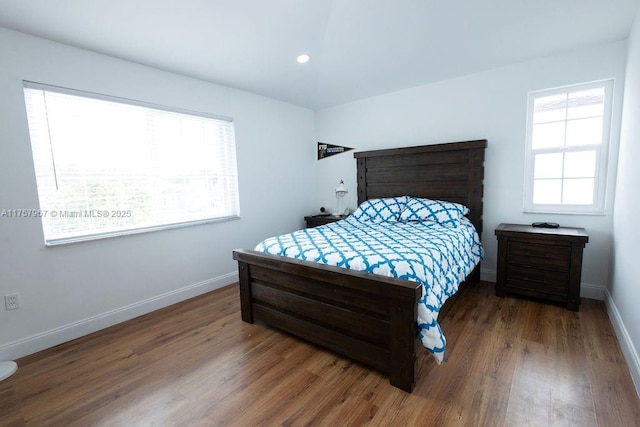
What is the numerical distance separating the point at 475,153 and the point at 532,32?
114cm

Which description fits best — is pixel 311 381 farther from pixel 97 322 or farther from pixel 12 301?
pixel 12 301

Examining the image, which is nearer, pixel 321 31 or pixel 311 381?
pixel 311 381

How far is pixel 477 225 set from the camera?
3.21 m

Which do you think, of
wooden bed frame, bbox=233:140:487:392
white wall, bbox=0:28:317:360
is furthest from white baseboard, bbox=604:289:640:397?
white wall, bbox=0:28:317:360

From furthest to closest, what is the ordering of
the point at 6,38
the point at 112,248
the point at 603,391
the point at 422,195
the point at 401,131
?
the point at 401,131 → the point at 422,195 → the point at 112,248 → the point at 6,38 → the point at 603,391

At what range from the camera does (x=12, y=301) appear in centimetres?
211

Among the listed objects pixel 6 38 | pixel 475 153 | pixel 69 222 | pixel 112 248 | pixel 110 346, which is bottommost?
pixel 110 346

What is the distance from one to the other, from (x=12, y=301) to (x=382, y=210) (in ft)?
10.8

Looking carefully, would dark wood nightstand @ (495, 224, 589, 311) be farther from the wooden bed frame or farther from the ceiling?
the ceiling

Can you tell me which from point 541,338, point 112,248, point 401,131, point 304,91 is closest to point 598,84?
point 401,131

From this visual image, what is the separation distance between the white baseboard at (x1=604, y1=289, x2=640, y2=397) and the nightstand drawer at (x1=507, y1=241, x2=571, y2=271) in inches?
16.5

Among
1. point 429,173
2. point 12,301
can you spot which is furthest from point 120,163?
point 429,173

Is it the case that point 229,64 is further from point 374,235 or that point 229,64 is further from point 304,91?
point 374,235

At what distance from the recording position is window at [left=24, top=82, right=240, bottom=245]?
7.43ft
